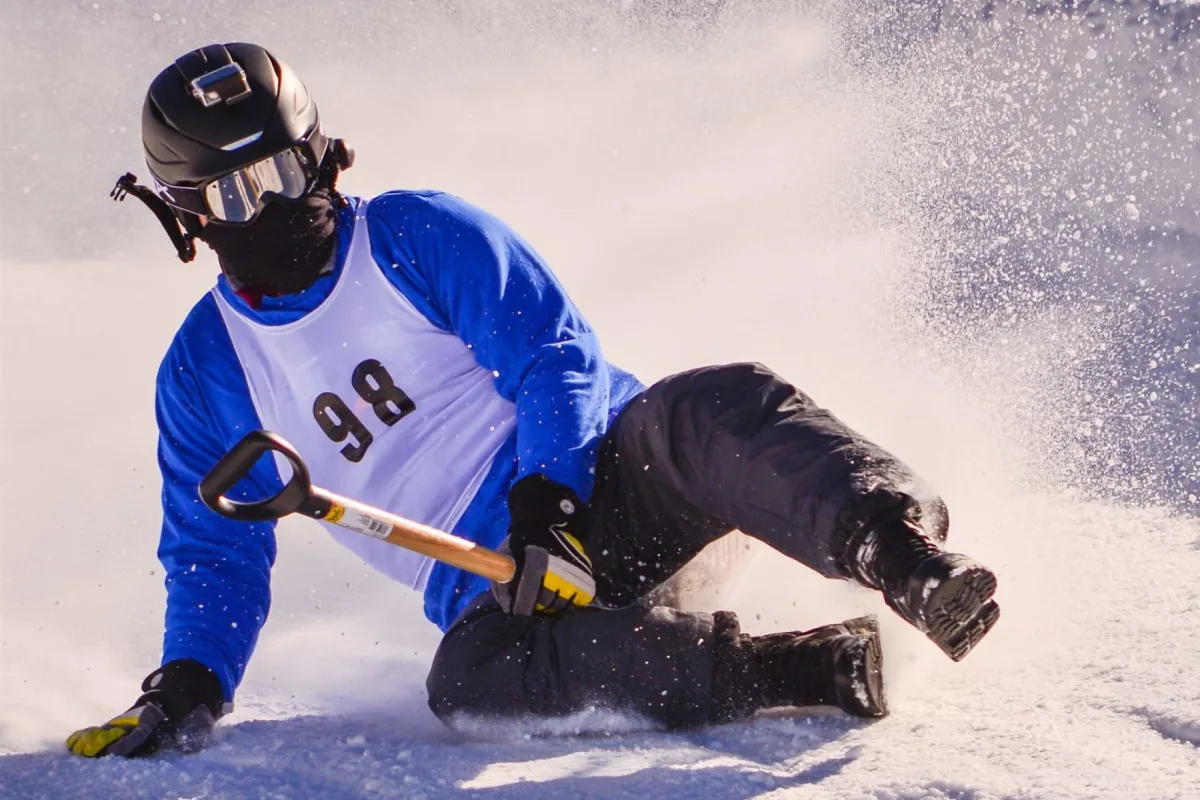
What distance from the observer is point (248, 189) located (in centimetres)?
224

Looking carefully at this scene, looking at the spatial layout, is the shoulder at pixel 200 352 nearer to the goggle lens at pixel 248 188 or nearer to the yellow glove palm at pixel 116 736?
the goggle lens at pixel 248 188

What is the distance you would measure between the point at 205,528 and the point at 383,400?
1.44ft

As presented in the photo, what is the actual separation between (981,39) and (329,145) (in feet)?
13.7

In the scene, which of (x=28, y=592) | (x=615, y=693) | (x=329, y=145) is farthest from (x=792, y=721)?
(x=28, y=592)

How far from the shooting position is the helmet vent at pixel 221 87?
7.42 ft

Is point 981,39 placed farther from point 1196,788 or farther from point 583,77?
point 1196,788

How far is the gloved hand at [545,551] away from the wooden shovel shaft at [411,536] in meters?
0.03

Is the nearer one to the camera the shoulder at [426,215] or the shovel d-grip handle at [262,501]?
the shovel d-grip handle at [262,501]

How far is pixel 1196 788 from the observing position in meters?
1.47

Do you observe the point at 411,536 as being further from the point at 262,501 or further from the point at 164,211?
the point at 164,211

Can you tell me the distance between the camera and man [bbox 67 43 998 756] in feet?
6.46

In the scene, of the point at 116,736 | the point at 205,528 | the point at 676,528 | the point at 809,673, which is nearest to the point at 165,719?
the point at 116,736

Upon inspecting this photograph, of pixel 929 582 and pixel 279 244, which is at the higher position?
pixel 279 244

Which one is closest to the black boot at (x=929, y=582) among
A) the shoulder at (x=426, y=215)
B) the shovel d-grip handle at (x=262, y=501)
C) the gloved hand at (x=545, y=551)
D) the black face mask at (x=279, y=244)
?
the gloved hand at (x=545, y=551)
